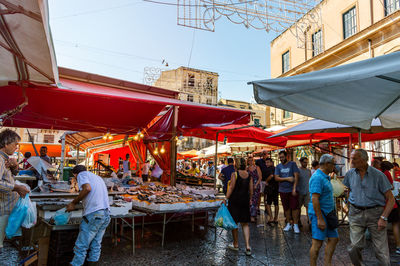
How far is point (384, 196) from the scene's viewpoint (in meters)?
3.87

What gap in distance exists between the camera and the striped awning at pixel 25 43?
280 cm

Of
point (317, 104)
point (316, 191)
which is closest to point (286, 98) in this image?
point (317, 104)

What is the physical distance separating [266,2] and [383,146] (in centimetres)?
915

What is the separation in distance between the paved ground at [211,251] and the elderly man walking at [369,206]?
4.36ft

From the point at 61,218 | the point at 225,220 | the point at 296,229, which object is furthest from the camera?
the point at 296,229

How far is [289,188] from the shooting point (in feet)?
24.6

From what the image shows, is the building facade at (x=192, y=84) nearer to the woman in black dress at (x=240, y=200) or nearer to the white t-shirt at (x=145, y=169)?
the white t-shirt at (x=145, y=169)

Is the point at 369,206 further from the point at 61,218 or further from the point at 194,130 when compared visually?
the point at 194,130

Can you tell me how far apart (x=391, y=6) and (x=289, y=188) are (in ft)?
39.5

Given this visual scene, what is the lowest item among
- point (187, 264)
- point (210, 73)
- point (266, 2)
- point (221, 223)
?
point (187, 264)

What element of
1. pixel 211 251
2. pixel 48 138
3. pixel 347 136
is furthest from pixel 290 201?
pixel 48 138

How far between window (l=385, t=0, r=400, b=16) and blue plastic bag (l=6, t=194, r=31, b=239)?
54.1ft

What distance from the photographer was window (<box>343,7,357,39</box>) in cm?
1603

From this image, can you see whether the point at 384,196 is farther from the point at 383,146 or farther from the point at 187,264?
the point at 383,146
